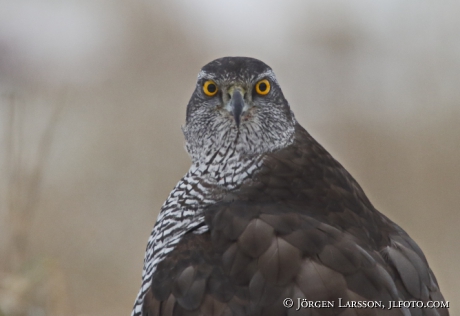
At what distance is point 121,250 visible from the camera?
6.65 m

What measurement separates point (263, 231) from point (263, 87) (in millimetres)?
816

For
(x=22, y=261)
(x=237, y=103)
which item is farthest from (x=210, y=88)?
(x=22, y=261)

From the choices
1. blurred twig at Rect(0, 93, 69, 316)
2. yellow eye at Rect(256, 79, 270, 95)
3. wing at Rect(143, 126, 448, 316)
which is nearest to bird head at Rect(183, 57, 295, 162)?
yellow eye at Rect(256, 79, 270, 95)

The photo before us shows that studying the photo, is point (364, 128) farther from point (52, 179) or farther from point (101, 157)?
point (52, 179)

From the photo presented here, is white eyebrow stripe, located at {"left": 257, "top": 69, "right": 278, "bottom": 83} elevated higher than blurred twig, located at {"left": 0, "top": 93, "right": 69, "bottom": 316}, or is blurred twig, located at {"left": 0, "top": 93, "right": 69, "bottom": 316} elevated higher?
white eyebrow stripe, located at {"left": 257, "top": 69, "right": 278, "bottom": 83}

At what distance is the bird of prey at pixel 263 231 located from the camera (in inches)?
96.5

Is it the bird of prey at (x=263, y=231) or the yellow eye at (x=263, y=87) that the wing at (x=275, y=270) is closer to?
the bird of prey at (x=263, y=231)

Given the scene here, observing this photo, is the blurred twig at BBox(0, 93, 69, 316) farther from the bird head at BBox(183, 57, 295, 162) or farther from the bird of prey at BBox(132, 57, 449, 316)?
the bird head at BBox(183, 57, 295, 162)

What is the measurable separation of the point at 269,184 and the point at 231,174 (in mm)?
204

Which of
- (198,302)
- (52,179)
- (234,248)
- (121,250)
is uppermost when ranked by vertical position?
(234,248)

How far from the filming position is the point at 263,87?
3090 mm

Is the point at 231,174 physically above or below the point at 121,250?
above

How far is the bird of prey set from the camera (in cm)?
245

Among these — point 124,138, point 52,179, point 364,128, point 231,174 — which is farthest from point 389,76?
point 231,174
